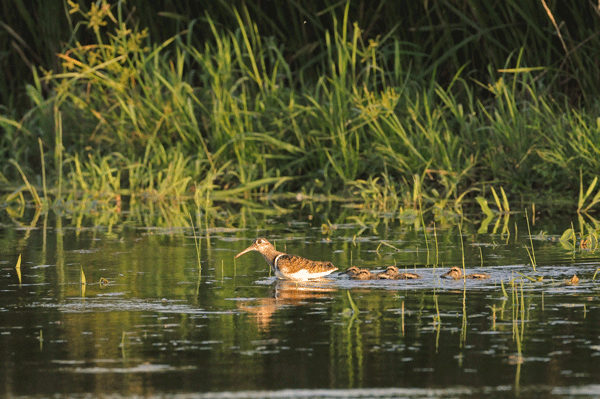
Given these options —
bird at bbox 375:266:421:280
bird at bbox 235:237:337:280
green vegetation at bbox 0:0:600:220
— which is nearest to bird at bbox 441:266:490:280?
bird at bbox 375:266:421:280

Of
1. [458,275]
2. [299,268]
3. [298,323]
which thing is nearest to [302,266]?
[299,268]

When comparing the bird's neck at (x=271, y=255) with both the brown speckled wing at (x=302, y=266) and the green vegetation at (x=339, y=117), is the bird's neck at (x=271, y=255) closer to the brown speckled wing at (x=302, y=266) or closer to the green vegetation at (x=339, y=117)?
the brown speckled wing at (x=302, y=266)

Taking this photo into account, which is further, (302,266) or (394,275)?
(302,266)

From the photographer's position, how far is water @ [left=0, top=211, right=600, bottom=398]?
5.02 meters

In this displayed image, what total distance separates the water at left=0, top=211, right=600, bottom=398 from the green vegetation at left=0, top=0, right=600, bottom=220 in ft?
8.54

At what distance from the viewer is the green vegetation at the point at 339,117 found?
42.7 feet

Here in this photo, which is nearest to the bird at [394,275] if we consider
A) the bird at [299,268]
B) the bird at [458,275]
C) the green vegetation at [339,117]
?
the bird at [458,275]

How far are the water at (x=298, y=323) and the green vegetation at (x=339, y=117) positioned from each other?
2.60 meters

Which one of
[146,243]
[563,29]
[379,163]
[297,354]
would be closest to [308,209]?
[379,163]

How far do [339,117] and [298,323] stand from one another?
25.4 ft

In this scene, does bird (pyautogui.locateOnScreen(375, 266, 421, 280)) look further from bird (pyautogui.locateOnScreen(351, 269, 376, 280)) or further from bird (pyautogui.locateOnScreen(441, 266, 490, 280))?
bird (pyautogui.locateOnScreen(441, 266, 490, 280))

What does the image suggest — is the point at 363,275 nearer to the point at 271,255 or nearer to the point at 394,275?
the point at 394,275

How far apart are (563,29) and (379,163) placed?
2903 millimetres

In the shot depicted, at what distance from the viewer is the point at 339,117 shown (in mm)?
13969
